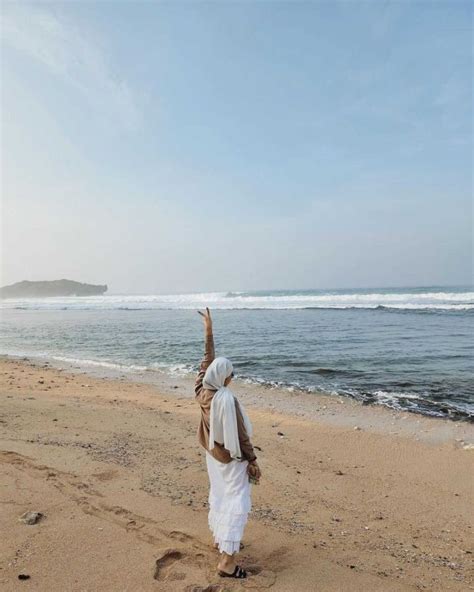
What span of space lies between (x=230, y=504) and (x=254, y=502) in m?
1.38

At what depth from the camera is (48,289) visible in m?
136

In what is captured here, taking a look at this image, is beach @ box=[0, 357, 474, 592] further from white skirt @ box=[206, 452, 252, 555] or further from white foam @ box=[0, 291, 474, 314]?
white foam @ box=[0, 291, 474, 314]

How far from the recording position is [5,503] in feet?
13.3

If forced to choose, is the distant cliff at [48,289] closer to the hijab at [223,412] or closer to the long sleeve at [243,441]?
the hijab at [223,412]

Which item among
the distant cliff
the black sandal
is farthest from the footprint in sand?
the distant cliff

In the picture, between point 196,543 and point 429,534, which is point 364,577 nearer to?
point 429,534

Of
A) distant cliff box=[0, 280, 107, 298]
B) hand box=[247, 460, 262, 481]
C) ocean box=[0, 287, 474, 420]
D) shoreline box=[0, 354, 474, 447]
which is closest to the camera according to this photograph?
hand box=[247, 460, 262, 481]

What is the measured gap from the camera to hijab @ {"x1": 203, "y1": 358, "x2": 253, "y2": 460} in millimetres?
3172

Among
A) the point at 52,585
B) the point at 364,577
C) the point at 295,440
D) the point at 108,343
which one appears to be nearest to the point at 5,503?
the point at 52,585

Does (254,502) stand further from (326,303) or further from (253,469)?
(326,303)

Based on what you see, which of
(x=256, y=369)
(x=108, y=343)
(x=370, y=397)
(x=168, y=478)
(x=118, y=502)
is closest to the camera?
(x=118, y=502)

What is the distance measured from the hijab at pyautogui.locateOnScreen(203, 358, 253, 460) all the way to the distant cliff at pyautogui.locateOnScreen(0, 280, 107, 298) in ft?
459

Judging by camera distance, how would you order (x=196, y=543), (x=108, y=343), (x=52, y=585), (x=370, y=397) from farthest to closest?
(x=108, y=343)
(x=370, y=397)
(x=196, y=543)
(x=52, y=585)

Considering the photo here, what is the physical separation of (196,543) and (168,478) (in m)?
1.37
